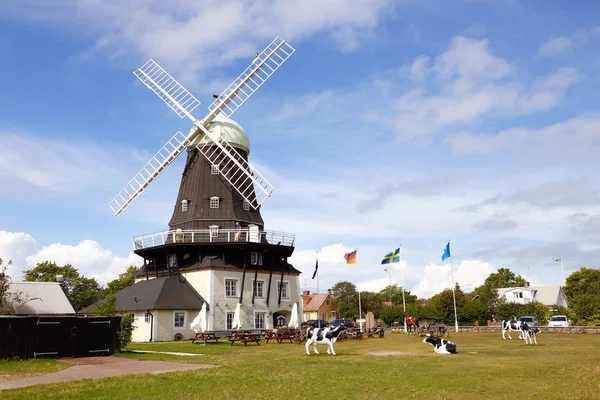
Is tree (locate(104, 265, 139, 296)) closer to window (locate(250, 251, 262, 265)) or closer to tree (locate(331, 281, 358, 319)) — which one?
window (locate(250, 251, 262, 265))

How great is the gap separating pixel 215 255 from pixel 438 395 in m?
31.3

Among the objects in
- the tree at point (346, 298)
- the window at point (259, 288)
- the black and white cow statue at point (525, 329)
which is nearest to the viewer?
the black and white cow statue at point (525, 329)

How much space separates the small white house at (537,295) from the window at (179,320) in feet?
184

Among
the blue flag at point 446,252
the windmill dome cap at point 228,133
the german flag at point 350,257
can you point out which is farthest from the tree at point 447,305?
the windmill dome cap at point 228,133

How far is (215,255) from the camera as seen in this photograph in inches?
1614

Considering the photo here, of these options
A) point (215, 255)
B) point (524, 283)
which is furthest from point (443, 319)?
point (524, 283)

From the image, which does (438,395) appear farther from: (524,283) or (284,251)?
(524,283)

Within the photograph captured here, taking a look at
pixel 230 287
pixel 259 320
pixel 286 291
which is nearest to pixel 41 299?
pixel 230 287

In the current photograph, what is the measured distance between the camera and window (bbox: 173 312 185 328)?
124 feet

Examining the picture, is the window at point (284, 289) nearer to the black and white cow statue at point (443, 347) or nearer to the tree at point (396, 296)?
the black and white cow statue at point (443, 347)

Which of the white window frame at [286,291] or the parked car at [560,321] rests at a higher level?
the white window frame at [286,291]

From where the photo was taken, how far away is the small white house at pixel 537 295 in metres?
79.9

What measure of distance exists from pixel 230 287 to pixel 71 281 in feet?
85.7

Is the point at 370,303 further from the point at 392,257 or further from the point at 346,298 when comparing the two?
the point at 392,257
